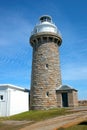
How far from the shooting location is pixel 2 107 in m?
24.3

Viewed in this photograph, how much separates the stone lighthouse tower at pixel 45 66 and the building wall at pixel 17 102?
0.99 metres

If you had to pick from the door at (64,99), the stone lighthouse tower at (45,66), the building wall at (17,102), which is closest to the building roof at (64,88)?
the stone lighthouse tower at (45,66)

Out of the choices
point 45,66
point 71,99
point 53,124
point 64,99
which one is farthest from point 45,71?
point 53,124

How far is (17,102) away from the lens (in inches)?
1022

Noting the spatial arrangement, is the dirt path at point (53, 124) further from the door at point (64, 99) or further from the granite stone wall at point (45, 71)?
the granite stone wall at point (45, 71)

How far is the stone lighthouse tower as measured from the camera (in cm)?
2753

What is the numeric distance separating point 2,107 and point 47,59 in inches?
389

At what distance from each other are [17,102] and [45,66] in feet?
22.7

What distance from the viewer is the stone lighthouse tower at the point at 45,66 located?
2753 cm

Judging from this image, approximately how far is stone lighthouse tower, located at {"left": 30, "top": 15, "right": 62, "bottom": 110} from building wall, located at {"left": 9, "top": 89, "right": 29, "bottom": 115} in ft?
3.26

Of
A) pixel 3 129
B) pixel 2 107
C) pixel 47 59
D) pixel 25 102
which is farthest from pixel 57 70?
pixel 3 129

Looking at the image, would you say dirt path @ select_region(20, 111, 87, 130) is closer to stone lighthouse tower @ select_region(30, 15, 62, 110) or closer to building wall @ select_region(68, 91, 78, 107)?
building wall @ select_region(68, 91, 78, 107)

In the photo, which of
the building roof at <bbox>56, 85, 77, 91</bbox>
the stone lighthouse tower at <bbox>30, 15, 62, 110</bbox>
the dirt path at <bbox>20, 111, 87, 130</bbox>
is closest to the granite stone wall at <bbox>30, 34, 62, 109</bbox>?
the stone lighthouse tower at <bbox>30, 15, 62, 110</bbox>

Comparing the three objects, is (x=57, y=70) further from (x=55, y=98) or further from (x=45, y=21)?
(x=45, y=21)
